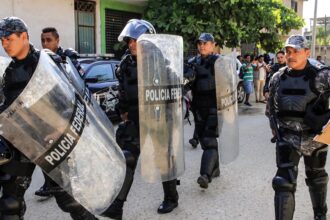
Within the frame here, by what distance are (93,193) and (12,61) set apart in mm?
1014

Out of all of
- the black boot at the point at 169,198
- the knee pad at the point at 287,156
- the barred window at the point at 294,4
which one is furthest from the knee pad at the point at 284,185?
the barred window at the point at 294,4

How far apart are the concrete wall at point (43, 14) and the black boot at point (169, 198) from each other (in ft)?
25.9

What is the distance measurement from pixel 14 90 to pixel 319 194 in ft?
7.88

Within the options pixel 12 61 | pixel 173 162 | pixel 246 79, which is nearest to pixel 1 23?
pixel 12 61

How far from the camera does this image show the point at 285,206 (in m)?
2.96

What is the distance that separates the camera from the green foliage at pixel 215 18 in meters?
12.4

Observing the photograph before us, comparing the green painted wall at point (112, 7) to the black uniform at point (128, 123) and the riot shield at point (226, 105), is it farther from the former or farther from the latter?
the black uniform at point (128, 123)

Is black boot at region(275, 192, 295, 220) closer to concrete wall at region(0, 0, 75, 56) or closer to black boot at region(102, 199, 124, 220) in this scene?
black boot at region(102, 199, 124, 220)

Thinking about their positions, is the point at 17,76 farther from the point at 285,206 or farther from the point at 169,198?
the point at 285,206

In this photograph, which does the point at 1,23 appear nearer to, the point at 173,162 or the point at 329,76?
the point at 173,162

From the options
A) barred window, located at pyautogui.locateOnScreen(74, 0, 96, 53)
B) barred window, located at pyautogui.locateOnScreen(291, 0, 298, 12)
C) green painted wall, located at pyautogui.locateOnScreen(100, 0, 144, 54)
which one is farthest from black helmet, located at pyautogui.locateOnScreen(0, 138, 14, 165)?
barred window, located at pyautogui.locateOnScreen(291, 0, 298, 12)

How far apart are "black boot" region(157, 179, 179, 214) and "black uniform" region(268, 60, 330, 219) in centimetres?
105

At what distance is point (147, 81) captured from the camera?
3168 mm

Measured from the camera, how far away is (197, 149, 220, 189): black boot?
165 inches
